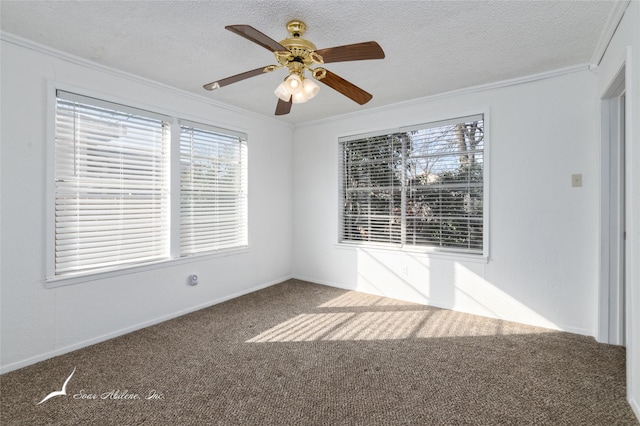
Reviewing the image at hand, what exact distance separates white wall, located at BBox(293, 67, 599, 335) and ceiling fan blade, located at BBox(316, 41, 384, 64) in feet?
6.80

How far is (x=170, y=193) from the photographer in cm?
346

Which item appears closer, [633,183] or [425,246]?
[633,183]

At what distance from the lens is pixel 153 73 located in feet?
10.1

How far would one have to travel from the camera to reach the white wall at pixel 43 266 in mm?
2410

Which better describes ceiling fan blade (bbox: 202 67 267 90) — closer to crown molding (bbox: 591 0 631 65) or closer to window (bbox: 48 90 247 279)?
window (bbox: 48 90 247 279)

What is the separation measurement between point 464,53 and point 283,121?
2.77 m

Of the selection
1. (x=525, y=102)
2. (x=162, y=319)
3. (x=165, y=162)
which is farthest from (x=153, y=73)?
(x=525, y=102)

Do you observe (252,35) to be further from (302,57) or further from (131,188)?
(131,188)

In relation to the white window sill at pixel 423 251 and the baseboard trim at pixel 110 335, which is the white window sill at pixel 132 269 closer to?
the baseboard trim at pixel 110 335

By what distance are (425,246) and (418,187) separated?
Answer: 28.9 inches

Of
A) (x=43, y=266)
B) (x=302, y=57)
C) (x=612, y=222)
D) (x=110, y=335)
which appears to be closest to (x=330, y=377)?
(x=110, y=335)

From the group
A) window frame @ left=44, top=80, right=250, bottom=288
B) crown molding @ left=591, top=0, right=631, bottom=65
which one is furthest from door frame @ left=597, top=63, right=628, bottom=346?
window frame @ left=44, top=80, right=250, bottom=288

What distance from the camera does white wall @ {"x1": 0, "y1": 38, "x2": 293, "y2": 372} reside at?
7.91 ft

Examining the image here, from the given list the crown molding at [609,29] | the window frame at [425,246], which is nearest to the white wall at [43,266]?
the window frame at [425,246]
